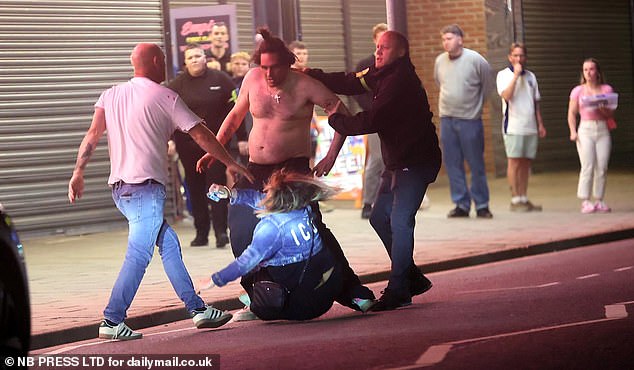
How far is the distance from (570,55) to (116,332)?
17.6m

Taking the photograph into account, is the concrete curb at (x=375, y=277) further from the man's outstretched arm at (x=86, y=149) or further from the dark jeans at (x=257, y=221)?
the man's outstretched arm at (x=86, y=149)

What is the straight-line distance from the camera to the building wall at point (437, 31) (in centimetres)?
2464

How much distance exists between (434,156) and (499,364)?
10.7 feet

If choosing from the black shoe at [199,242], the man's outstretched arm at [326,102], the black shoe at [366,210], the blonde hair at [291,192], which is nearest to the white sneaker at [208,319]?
the blonde hair at [291,192]

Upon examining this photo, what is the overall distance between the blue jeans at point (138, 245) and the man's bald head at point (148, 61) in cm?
75

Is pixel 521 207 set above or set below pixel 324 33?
below

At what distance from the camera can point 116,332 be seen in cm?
1041

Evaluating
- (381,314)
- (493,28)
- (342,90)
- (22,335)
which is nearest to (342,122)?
(342,90)

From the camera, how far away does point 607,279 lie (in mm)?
12469

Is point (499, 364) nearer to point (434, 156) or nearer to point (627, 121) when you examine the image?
point (434, 156)

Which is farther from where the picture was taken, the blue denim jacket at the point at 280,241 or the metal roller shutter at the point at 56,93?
the metal roller shutter at the point at 56,93

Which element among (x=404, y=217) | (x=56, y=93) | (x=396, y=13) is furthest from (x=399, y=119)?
(x=56, y=93)

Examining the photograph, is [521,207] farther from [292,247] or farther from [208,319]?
[208,319]

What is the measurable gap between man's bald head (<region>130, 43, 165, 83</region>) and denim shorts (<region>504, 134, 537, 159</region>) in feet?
28.2
